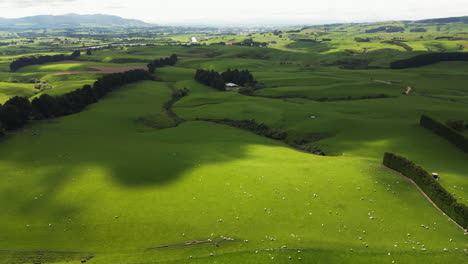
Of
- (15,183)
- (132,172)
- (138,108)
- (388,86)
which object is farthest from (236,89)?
(15,183)

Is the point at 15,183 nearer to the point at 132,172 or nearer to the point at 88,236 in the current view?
the point at 132,172

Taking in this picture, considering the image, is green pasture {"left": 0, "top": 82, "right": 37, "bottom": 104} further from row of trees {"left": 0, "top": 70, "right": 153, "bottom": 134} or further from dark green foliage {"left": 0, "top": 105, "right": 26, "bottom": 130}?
dark green foliage {"left": 0, "top": 105, "right": 26, "bottom": 130}

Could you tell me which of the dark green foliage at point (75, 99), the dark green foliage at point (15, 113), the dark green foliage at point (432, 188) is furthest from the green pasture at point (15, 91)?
the dark green foliage at point (432, 188)

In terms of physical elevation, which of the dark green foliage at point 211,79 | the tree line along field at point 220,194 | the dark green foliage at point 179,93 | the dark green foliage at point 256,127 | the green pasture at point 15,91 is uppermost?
the dark green foliage at point 211,79

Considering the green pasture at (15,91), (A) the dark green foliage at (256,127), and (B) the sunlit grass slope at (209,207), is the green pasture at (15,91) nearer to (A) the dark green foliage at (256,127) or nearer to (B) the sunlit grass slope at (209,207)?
(B) the sunlit grass slope at (209,207)

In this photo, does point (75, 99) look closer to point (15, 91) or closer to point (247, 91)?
point (15, 91)

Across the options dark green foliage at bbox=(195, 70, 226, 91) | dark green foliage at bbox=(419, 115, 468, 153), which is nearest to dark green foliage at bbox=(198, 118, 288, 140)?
dark green foliage at bbox=(419, 115, 468, 153)

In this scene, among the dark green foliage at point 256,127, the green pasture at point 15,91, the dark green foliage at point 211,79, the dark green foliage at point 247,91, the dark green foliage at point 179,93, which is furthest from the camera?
the dark green foliage at point 211,79
